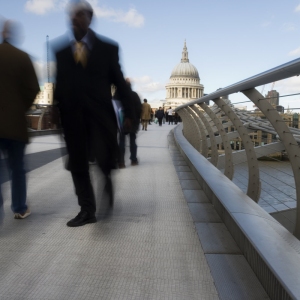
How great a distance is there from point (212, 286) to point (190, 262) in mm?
381

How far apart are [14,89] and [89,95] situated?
24.1 inches

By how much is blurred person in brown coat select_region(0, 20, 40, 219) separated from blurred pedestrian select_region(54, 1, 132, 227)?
314 millimetres

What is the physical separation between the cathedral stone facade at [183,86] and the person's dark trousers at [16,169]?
114 m

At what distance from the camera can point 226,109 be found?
183 inches

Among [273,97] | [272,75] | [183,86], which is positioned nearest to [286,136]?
[272,75]

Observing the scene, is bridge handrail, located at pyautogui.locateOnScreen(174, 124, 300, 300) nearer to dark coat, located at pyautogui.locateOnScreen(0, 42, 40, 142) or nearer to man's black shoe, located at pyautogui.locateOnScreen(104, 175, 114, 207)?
man's black shoe, located at pyautogui.locateOnScreen(104, 175, 114, 207)

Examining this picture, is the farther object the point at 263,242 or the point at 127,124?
the point at 127,124

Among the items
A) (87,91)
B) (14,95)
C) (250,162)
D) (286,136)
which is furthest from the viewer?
(250,162)

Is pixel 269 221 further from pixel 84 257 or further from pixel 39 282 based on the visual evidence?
pixel 39 282

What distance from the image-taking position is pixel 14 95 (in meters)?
3.45

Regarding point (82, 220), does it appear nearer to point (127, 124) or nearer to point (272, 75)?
point (127, 124)

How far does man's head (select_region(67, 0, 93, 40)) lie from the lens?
3344 mm

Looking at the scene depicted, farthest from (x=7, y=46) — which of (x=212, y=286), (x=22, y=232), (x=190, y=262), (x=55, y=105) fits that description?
(x=212, y=286)

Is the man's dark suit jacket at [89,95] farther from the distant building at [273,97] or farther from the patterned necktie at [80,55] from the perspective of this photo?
the distant building at [273,97]
